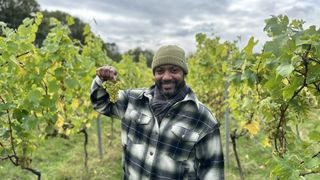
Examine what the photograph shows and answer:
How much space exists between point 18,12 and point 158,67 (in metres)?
32.3

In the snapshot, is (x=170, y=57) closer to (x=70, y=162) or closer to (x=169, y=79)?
(x=169, y=79)

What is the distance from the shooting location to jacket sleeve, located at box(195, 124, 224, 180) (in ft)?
8.29

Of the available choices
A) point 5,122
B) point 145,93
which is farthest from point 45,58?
point 145,93

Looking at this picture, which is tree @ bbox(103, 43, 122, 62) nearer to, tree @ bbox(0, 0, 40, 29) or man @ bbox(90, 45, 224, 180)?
tree @ bbox(0, 0, 40, 29)

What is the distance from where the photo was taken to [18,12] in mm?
32062

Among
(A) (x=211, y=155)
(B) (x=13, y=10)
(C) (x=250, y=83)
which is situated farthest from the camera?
(B) (x=13, y=10)

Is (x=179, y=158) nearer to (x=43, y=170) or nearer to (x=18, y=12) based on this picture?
(x=43, y=170)

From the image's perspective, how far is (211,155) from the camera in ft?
8.32

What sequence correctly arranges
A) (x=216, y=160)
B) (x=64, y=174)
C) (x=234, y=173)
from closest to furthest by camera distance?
(x=216, y=160) < (x=64, y=174) < (x=234, y=173)

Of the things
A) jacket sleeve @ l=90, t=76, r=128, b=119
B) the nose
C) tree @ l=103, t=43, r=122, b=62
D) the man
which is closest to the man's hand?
the man

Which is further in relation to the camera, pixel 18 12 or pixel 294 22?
pixel 18 12

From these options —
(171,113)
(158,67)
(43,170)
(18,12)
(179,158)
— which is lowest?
(43,170)

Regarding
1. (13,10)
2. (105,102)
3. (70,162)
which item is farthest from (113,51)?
(105,102)

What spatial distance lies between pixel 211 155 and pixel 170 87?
527 mm
